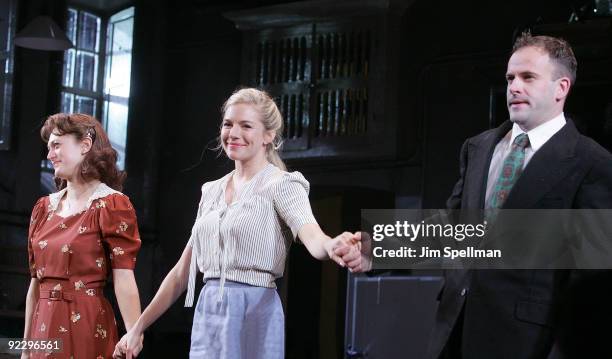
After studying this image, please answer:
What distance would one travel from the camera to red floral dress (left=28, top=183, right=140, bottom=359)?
307 cm

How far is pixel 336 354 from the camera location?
24.5ft

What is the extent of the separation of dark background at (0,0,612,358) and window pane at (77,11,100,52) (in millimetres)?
146

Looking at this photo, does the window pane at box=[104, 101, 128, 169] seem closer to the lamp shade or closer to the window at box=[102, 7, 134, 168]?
the window at box=[102, 7, 134, 168]

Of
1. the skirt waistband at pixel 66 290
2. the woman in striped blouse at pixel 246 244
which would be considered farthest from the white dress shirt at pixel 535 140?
the skirt waistband at pixel 66 290

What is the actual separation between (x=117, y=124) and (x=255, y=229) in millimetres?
6623

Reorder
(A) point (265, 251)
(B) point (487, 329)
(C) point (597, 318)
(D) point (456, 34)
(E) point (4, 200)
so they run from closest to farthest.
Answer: (C) point (597, 318) < (B) point (487, 329) < (A) point (265, 251) < (D) point (456, 34) < (E) point (4, 200)

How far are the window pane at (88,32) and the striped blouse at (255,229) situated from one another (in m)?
6.55

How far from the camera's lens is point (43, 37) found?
7.06 metres

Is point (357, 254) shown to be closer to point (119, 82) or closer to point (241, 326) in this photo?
point (241, 326)

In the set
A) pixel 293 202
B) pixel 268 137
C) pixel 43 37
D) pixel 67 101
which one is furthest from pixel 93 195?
pixel 67 101

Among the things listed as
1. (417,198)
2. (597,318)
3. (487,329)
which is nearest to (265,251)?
(487,329)

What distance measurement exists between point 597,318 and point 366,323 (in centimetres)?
402

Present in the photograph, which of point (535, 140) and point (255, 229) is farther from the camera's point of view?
point (255, 229)

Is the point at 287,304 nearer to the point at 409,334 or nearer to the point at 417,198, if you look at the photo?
the point at 417,198
